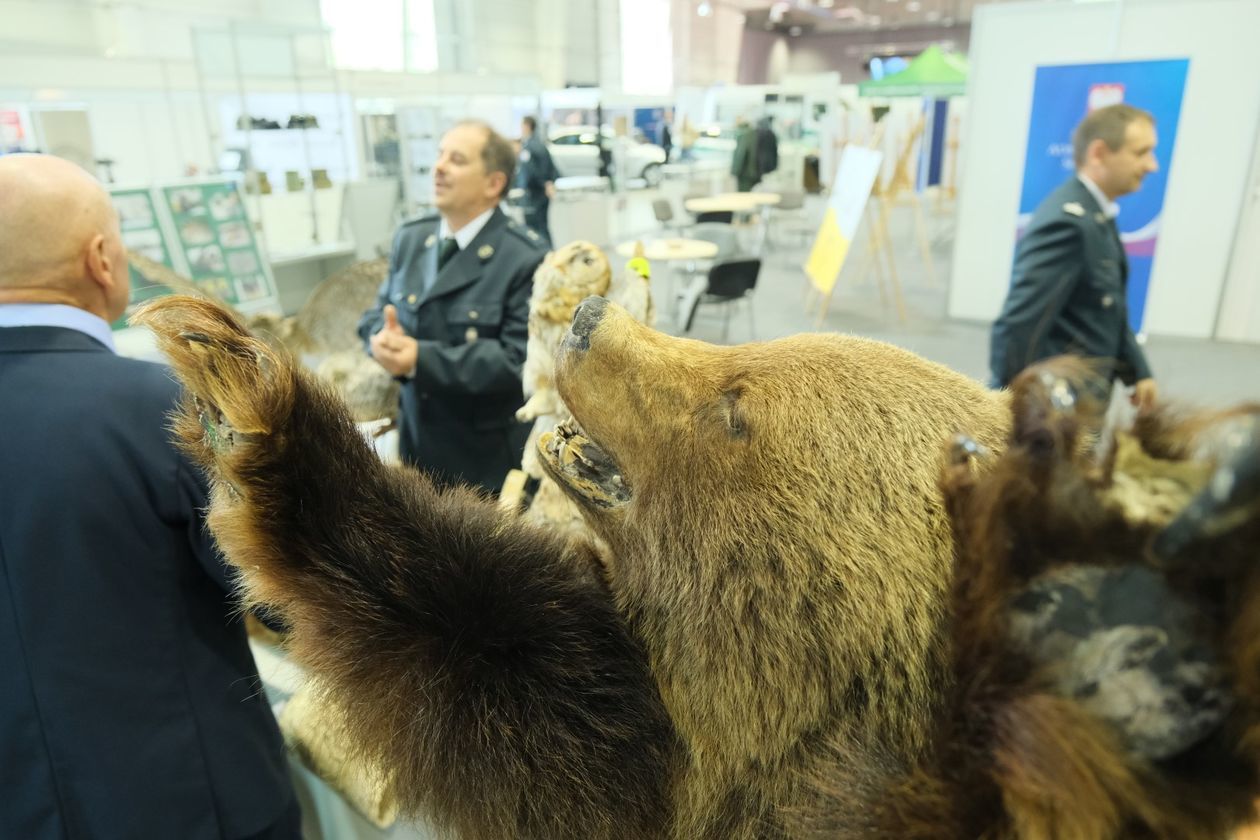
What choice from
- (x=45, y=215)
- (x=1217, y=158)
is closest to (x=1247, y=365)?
(x=1217, y=158)

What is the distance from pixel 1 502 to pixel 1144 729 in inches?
56.9

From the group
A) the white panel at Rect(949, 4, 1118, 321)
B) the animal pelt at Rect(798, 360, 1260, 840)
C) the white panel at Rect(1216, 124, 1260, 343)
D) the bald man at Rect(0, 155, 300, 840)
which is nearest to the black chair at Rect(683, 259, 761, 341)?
the white panel at Rect(949, 4, 1118, 321)

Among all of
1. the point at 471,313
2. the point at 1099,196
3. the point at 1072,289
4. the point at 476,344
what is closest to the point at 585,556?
the point at 476,344

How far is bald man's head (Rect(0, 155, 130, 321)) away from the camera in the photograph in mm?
1247

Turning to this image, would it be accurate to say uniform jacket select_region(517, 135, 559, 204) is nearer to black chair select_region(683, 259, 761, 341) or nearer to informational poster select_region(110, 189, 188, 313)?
black chair select_region(683, 259, 761, 341)

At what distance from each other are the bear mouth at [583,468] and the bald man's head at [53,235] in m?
0.93

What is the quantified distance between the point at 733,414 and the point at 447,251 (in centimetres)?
169

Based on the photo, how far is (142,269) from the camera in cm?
248

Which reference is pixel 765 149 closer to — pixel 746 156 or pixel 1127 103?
pixel 746 156

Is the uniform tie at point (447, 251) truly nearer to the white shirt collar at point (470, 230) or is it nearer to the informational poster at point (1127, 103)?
the white shirt collar at point (470, 230)

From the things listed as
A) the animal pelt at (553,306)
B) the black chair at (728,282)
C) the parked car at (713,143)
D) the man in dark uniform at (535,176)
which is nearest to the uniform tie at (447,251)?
the animal pelt at (553,306)

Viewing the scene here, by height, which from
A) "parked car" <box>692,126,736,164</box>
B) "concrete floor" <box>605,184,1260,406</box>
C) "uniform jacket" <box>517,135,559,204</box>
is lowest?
"concrete floor" <box>605,184,1260,406</box>

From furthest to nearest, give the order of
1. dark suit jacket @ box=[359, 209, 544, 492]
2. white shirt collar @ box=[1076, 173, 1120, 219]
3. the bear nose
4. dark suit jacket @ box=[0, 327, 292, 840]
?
1. white shirt collar @ box=[1076, 173, 1120, 219]
2. dark suit jacket @ box=[359, 209, 544, 492]
3. dark suit jacket @ box=[0, 327, 292, 840]
4. the bear nose

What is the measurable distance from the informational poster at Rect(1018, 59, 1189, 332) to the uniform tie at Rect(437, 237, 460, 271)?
14.3 ft
